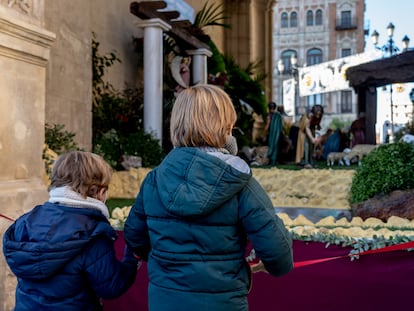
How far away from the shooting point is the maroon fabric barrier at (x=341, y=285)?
2.55m

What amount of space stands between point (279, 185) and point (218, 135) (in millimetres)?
6524

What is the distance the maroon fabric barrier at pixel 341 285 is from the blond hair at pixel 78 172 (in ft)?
3.79

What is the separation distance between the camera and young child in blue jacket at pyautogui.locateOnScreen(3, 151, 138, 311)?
2.00m

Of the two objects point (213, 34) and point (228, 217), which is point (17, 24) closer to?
point (228, 217)

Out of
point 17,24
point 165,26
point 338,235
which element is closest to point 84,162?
point 338,235

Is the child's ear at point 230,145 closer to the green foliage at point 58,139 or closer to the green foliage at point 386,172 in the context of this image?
the green foliage at point 386,172

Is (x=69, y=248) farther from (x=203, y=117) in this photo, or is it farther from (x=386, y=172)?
(x=386, y=172)

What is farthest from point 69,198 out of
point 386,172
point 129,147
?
point 129,147

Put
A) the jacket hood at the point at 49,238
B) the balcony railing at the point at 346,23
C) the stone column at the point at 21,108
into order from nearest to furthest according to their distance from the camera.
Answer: the jacket hood at the point at 49,238, the stone column at the point at 21,108, the balcony railing at the point at 346,23

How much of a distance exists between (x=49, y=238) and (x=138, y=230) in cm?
35

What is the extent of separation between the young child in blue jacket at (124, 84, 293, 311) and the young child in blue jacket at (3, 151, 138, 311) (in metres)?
0.29

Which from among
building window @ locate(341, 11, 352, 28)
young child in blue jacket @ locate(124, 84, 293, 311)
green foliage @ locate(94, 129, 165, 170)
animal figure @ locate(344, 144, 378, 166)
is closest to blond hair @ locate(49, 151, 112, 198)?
young child in blue jacket @ locate(124, 84, 293, 311)

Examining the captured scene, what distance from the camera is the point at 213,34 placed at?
20.3 m

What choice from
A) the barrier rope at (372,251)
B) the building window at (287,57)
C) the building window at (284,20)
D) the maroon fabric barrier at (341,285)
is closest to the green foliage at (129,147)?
the maroon fabric barrier at (341,285)
